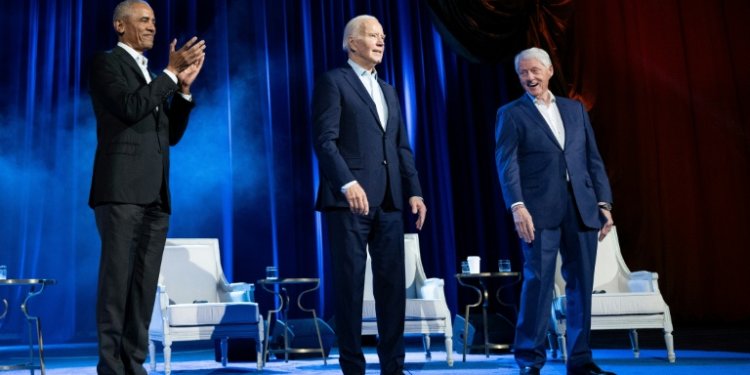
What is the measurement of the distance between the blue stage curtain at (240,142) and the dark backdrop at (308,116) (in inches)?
0.5

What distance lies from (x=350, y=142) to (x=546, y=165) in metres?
0.86

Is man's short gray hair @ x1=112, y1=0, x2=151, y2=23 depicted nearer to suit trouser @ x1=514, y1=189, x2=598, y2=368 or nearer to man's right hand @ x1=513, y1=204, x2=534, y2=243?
man's right hand @ x1=513, y1=204, x2=534, y2=243

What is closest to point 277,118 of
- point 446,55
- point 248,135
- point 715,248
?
point 248,135

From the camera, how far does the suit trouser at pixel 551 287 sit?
296 cm

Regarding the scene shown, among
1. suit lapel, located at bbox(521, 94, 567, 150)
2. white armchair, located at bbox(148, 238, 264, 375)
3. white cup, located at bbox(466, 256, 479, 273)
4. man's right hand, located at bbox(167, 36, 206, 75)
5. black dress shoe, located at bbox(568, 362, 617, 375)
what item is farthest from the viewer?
white cup, located at bbox(466, 256, 479, 273)

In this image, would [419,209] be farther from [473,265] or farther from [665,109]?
[665,109]

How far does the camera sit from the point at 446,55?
6914 millimetres

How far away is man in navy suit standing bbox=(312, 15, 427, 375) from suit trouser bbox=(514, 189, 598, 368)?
1.91 feet

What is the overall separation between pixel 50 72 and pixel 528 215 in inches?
207

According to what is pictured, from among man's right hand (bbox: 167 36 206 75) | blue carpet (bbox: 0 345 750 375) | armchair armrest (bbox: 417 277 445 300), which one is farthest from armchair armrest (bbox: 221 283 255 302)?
man's right hand (bbox: 167 36 206 75)

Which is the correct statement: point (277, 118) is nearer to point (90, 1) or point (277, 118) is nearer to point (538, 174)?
point (90, 1)

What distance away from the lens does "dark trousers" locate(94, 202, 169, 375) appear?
2340 mm

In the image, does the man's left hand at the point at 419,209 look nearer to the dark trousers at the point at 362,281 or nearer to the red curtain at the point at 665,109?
the dark trousers at the point at 362,281

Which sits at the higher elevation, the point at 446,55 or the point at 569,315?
the point at 446,55
